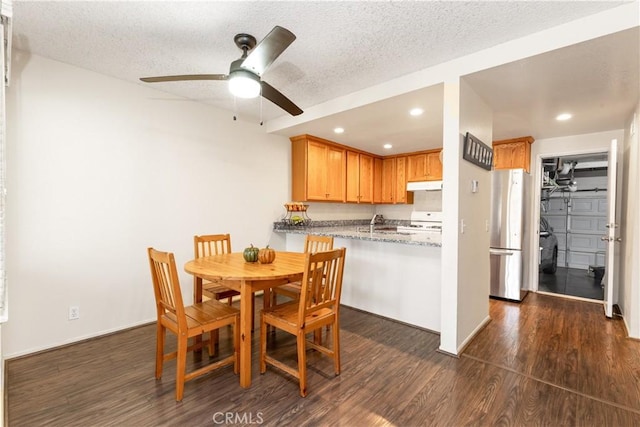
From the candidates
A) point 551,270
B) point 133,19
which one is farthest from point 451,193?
point 551,270

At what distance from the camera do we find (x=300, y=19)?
1.98m

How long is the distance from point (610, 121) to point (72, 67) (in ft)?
19.2

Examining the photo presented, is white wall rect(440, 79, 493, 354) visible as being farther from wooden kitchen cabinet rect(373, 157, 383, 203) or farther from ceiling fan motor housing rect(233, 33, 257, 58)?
wooden kitchen cabinet rect(373, 157, 383, 203)

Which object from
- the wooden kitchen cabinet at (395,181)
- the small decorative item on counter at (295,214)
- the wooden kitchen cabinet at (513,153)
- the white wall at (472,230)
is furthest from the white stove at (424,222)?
the white wall at (472,230)

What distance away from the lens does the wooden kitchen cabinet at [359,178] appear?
17.3ft

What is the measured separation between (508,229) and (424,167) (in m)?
1.90

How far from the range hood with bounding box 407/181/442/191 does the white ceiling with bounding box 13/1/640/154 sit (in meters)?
1.87

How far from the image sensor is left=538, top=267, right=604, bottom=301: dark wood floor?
443cm

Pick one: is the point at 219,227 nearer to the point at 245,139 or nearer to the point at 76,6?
the point at 245,139

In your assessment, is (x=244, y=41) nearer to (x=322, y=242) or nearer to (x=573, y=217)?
(x=322, y=242)

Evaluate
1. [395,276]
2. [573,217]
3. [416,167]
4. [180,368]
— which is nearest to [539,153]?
[416,167]

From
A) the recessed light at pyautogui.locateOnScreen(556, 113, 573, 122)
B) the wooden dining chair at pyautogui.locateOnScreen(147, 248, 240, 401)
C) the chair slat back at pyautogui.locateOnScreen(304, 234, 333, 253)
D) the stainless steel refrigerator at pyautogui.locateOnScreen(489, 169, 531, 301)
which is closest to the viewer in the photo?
the wooden dining chair at pyautogui.locateOnScreen(147, 248, 240, 401)

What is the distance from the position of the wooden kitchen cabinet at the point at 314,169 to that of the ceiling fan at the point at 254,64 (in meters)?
2.12

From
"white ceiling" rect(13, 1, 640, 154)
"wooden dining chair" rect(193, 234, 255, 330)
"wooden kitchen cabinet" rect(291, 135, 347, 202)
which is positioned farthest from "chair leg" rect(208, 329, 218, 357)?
"wooden kitchen cabinet" rect(291, 135, 347, 202)
